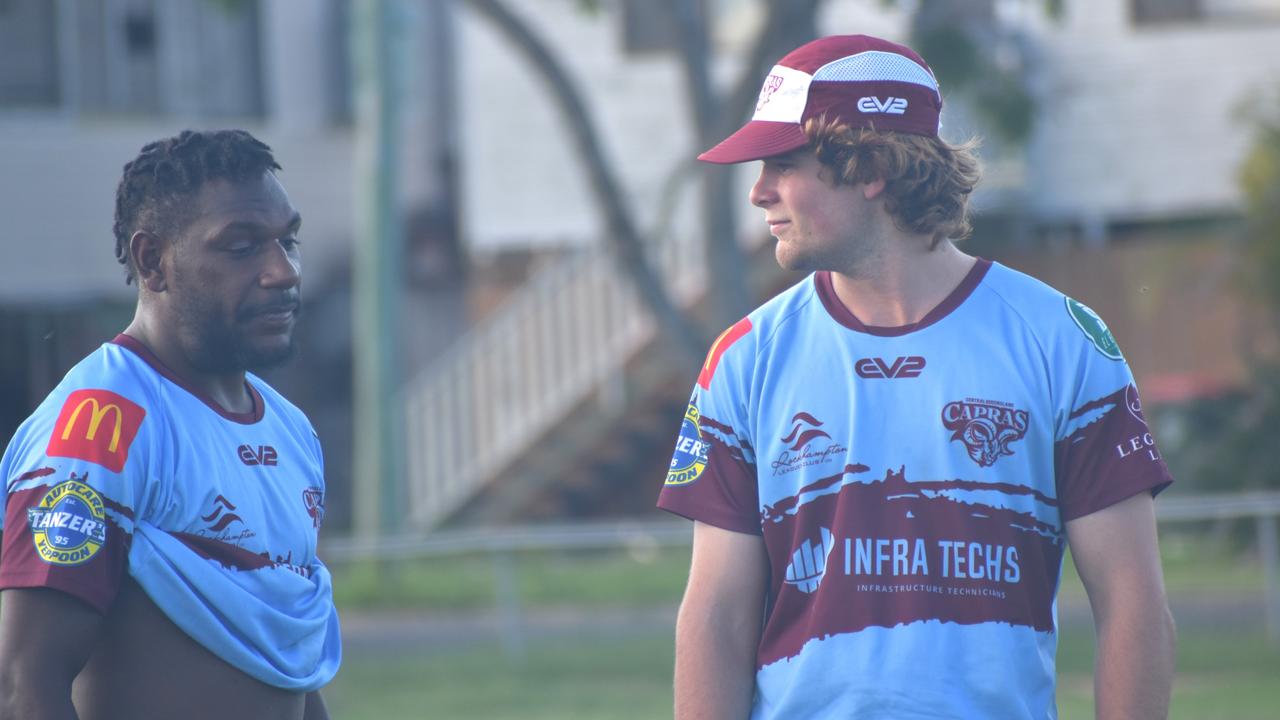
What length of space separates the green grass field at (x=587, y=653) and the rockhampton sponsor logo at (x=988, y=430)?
23.4 feet

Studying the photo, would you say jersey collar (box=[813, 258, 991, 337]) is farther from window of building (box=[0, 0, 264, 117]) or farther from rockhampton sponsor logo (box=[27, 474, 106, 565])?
window of building (box=[0, 0, 264, 117])

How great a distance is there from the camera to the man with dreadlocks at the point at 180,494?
10.6ft

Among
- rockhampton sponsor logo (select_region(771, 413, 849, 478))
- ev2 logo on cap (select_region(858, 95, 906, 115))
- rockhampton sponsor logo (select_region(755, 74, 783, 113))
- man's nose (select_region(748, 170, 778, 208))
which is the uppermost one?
rockhampton sponsor logo (select_region(755, 74, 783, 113))

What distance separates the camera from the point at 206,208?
3.65 m

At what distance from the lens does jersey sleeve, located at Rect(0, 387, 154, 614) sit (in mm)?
3225

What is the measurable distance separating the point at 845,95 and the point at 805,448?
644mm

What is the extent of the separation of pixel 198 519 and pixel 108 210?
1812 centimetres

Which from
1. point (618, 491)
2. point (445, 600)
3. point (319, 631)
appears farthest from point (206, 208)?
point (618, 491)

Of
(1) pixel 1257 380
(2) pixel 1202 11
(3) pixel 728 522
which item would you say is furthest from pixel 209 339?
(2) pixel 1202 11

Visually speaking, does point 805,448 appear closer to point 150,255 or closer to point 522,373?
point 150,255

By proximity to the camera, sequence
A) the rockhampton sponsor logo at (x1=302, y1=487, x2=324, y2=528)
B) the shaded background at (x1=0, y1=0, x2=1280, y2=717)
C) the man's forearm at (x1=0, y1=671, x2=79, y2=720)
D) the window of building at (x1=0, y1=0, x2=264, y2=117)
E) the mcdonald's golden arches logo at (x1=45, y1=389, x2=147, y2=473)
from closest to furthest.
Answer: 1. the man's forearm at (x1=0, y1=671, x2=79, y2=720)
2. the mcdonald's golden arches logo at (x1=45, y1=389, x2=147, y2=473)
3. the rockhampton sponsor logo at (x1=302, y1=487, x2=324, y2=528)
4. the shaded background at (x1=0, y1=0, x2=1280, y2=717)
5. the window of building at (x1=0, y1=0, x2=264, y2=117)

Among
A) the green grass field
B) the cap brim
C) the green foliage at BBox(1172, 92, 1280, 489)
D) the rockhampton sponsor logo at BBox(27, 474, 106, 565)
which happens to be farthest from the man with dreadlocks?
the green foliage at BBox(1172, 92, 1280, 489)

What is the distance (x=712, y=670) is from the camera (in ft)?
11.1

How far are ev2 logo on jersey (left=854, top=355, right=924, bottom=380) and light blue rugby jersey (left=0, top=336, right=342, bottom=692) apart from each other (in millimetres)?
1164
